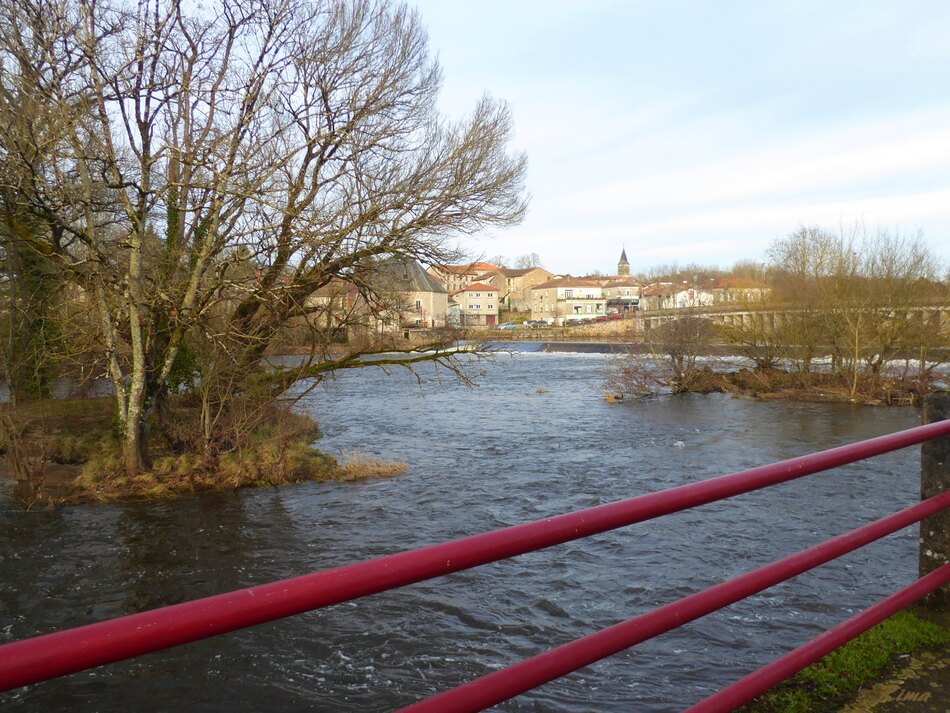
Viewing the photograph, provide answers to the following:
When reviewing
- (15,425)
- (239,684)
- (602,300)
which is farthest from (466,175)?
(602,300)

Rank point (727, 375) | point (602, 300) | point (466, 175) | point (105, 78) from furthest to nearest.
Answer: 1. point (602, 300)
2. point (727, 375)
3. point (466, 175)
4. point (105, 78)

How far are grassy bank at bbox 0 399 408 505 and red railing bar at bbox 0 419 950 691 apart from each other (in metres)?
13.0

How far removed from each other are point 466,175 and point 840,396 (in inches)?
738

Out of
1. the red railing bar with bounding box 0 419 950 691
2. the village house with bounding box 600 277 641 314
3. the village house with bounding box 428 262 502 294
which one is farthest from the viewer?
the village house with bounding box 600 277 641 314

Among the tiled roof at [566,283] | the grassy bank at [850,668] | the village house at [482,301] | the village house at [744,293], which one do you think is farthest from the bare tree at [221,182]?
the tiled roof at [566,283]

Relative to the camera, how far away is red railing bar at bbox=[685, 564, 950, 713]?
1839 millimetres

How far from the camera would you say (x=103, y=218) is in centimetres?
1673

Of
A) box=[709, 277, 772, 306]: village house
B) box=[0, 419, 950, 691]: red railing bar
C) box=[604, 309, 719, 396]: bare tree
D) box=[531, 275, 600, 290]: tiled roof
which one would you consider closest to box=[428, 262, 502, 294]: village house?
box=[0, 419, 950, 691]: red railing bar

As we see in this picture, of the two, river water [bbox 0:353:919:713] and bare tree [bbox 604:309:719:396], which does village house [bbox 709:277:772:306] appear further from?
river water [bbox 0:353:919:713]

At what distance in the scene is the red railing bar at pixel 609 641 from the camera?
4.48 ft

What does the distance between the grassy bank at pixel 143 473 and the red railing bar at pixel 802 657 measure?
1273 centimetres

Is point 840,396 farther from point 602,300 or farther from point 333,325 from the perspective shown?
point 602,300

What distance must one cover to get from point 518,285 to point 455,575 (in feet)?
390

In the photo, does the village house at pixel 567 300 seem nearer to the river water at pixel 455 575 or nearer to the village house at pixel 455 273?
the village house at pixel 455 273
